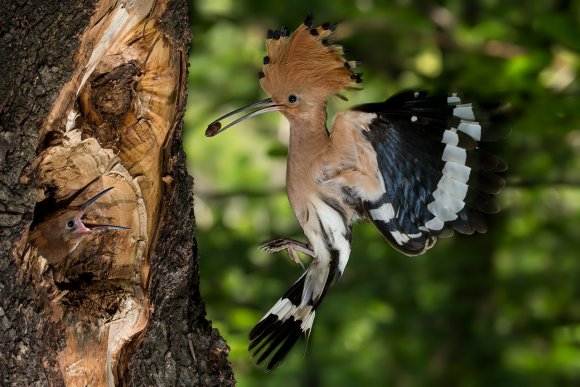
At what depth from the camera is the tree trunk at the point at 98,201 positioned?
5.38 feet

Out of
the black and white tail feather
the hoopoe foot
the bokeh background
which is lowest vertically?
the bokeh background

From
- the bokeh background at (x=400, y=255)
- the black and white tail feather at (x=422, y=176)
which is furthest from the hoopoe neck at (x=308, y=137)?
the bokeh background at (x=400, y=255)

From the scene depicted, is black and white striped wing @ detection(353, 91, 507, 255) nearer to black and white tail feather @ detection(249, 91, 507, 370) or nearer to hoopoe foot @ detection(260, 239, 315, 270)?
black and white tail feather @ detection(249, 91, 507, 370)

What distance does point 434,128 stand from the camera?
92.2 inches

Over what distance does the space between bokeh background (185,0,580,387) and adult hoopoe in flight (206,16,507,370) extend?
767mm

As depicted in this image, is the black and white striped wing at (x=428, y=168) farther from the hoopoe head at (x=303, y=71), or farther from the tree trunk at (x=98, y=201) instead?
the tree trunk at (x=98, y=201)

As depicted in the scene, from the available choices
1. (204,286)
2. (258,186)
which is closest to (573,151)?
(258,186)

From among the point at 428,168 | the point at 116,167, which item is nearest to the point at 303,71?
the point at 428,168

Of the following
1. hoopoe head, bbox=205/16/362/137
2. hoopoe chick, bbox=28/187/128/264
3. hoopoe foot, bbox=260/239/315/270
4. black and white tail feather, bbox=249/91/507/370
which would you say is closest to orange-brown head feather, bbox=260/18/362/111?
hoopoe head, bbox=205/16/362/137

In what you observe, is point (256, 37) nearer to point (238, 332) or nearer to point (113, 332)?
point (238, 332)

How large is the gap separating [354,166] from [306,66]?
0.32 meters

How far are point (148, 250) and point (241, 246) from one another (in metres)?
2.20

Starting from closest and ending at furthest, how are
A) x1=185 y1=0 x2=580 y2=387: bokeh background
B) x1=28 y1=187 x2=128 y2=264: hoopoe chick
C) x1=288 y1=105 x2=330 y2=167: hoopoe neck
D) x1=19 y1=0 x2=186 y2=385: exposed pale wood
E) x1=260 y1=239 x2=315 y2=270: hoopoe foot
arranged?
1. x1=19 y1=0 x2=186 y2=385: exposed pale wood
2. x1=28 y1=187 x2=128 y2=264: hoopoe chick
3. x1=288 y1=105 x2=330 y2=167: hoopoe neck
4. x1=260 y1=239 x2=315 y2=270: hoopoe foot
5. x1=185 y1=0 x2=580 y2=387: bokeh background

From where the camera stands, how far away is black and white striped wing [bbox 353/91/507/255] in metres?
2.30
